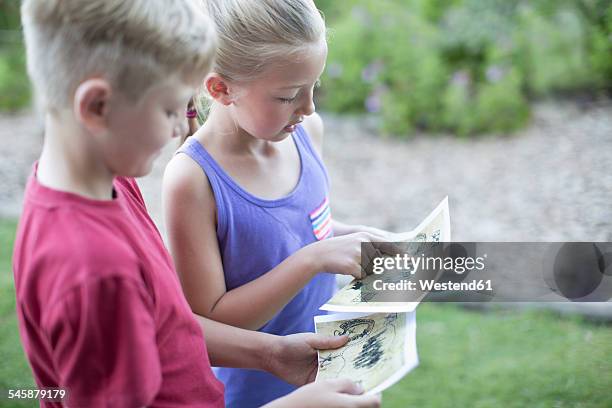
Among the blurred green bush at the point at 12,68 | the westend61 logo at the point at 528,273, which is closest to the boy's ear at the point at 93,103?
A: the westend61 logo at the point at 528,273

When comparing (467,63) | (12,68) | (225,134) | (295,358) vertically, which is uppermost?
(12,68)

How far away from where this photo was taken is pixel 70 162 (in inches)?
43.9

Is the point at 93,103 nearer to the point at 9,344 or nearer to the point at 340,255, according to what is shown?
the point at 340,255

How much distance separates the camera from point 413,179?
5.09 metres

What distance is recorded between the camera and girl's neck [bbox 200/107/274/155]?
1.66m

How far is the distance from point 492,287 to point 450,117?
212 cm

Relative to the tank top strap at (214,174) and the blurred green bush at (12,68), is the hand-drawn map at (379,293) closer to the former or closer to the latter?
the tank top strap at (214,174)

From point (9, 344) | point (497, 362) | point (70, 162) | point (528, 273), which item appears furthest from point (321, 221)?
point (528, 273)

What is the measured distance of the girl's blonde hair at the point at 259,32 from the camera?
1549mm

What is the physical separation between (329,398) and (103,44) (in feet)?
2.48

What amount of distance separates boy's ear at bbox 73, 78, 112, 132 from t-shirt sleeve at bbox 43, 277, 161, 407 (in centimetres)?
25

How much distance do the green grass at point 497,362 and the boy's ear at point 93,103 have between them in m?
Answer: 2.18

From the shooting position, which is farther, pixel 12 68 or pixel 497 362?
pixel 12 68

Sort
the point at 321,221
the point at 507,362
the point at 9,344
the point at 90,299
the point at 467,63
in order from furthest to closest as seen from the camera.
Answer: the point at 467,63 < the point at 9,344 < the point at 507,362 < the point at 321,221 < the point at 90,299
